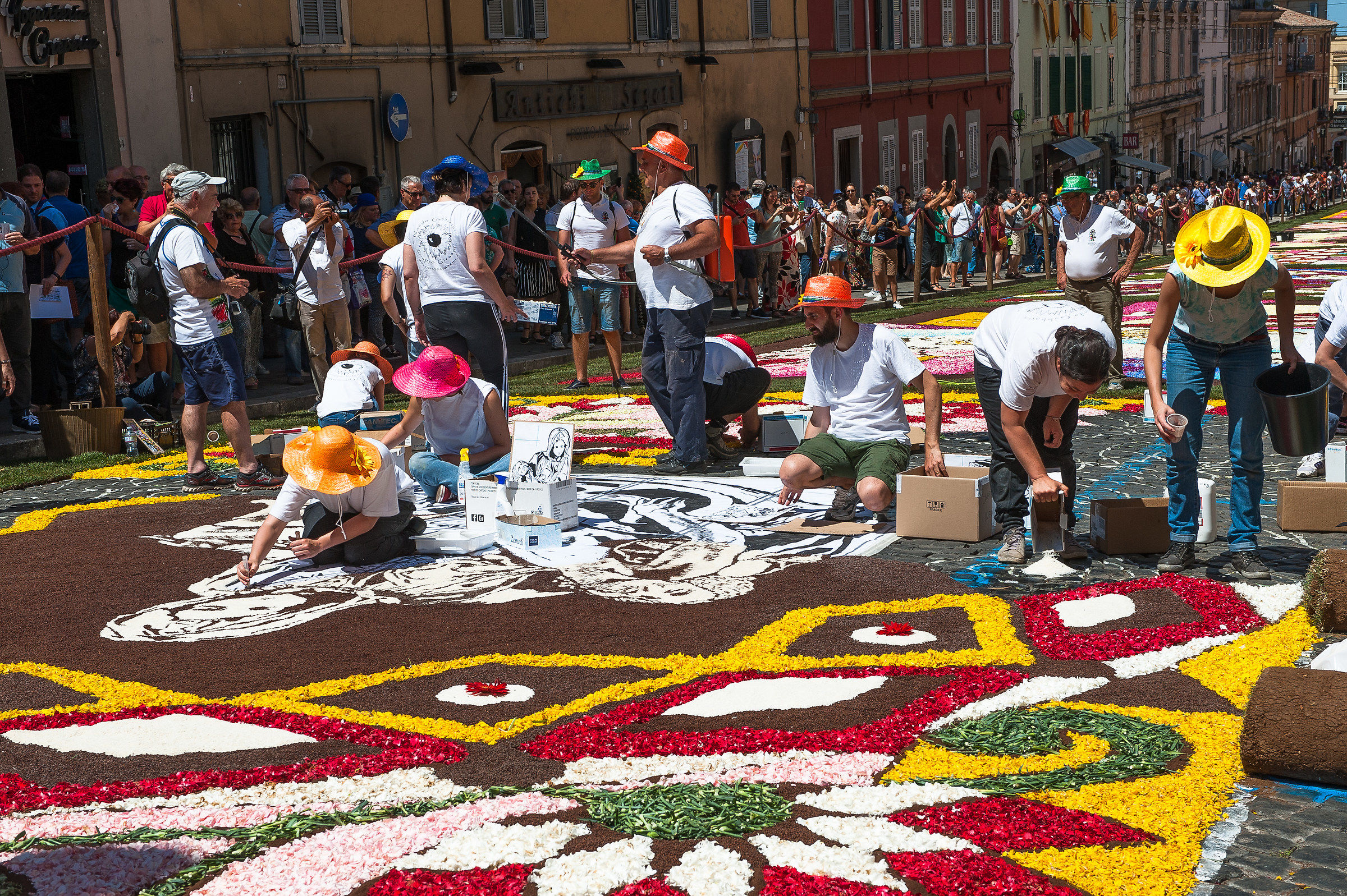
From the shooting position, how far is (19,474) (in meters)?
10.4

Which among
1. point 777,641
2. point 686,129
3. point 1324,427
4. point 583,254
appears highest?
point 686,129

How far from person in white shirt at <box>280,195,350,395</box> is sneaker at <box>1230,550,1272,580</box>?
7.82 metres

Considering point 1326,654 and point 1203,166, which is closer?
point 1326,654

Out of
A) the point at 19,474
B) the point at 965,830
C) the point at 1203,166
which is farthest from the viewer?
the point at 1203,166

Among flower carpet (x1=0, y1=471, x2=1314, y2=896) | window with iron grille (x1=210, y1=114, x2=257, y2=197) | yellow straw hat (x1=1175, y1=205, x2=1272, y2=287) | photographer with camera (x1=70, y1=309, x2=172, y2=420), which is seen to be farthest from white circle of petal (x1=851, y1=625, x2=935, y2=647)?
window with iron grille (x1=210, y1=114, x2=257, y2=197)

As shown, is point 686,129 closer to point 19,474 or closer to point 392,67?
point 392,67

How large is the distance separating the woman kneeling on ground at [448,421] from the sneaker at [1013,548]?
274cm

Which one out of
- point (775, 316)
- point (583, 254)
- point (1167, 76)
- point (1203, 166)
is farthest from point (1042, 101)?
point (583, 254)

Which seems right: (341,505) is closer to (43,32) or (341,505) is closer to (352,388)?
(352,388)

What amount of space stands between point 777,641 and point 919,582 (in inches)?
41.1

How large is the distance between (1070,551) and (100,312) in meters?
7.28

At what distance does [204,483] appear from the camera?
9.48m

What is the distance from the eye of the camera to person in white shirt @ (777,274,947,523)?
795 cm

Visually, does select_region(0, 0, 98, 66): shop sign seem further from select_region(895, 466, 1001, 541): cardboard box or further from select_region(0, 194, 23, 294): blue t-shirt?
select_region(895, 466, 1001, 541): cardboard box
